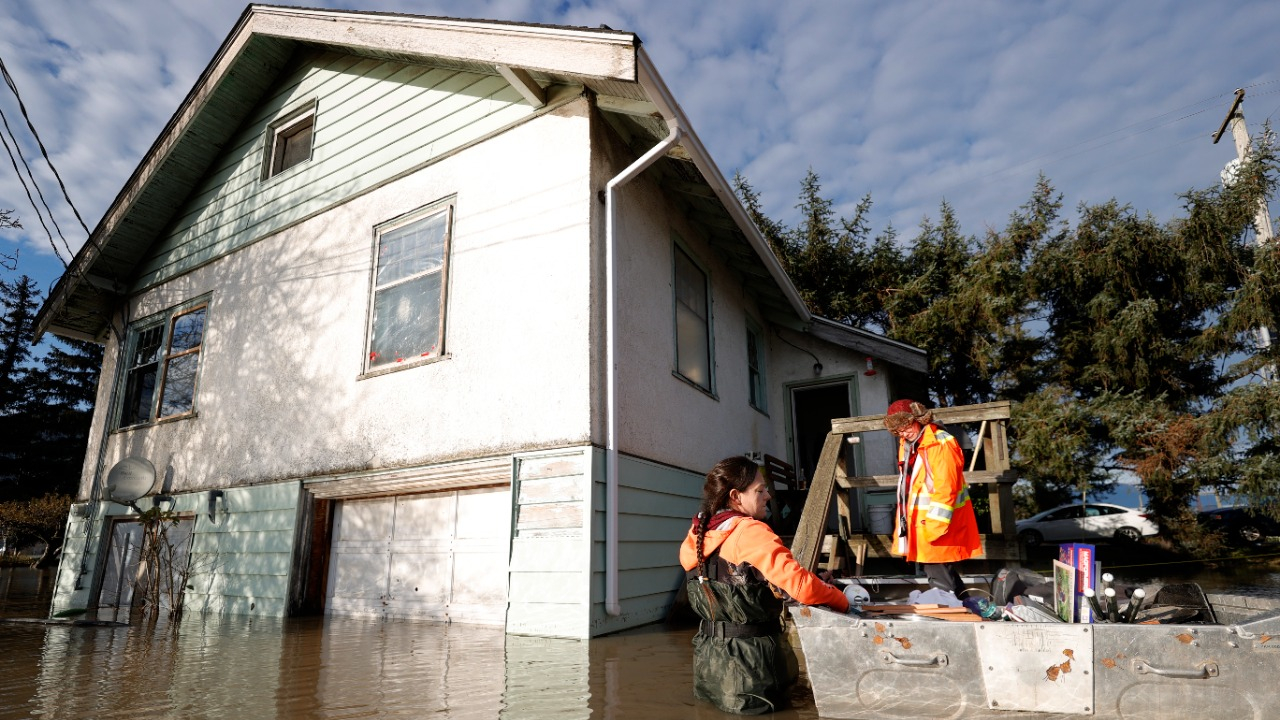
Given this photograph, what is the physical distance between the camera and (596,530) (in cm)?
571

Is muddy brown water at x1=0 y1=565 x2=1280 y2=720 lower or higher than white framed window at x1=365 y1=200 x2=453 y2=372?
lower

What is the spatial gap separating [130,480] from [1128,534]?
56.9 ft

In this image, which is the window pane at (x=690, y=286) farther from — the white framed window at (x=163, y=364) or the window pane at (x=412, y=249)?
the white framed window at (x=163, y=364)

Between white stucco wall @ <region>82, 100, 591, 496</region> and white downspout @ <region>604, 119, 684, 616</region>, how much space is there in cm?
23

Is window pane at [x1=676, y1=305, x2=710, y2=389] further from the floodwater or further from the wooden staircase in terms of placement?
the floodwater

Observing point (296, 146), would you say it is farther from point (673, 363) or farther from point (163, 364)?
point (673, 363)

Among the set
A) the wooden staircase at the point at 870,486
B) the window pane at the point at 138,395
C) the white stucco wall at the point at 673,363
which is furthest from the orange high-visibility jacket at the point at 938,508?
the window pane at the point at 138,395

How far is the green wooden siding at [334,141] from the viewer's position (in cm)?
760

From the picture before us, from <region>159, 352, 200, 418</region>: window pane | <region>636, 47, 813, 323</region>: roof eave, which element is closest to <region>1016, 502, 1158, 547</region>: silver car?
<region>636, 47, 813, 323</region>: roof eave

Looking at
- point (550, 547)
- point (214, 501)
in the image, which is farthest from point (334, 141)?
point (550, 547)

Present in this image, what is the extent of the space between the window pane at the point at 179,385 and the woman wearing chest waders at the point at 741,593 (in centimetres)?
889

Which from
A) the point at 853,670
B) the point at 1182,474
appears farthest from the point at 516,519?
the point at 1182,474

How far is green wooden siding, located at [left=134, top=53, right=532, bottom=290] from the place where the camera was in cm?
760

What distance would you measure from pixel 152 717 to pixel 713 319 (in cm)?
684
